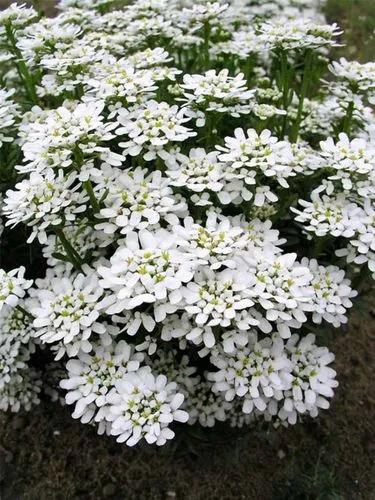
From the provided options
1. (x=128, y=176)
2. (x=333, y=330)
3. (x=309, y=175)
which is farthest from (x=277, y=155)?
(x=333, y=330)

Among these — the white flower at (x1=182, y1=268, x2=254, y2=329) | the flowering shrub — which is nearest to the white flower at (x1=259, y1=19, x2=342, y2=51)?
the flowering shrub

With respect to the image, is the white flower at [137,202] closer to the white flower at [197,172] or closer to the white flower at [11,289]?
the white flower at [197,172]

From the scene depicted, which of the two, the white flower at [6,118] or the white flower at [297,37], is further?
the white flower at [297,37]

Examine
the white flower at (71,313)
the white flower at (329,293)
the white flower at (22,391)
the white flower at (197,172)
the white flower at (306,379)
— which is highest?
the white flower at (197,172)

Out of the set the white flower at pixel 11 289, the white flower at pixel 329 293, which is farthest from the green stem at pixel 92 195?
the white flower at pixel 329 293

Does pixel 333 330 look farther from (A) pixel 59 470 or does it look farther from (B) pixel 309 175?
(A) pixel 59 470

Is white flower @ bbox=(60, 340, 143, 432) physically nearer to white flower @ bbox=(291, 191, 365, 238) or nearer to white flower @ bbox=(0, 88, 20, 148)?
white flower @ bbox=(291, 191, 365, 238)

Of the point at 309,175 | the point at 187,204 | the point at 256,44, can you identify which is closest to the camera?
the point at 187,204
